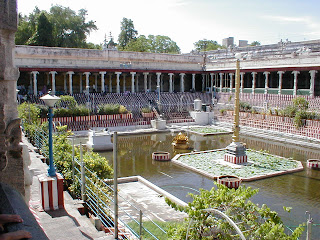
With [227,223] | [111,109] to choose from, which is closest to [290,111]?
[111,109]

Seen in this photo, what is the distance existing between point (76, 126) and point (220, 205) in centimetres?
1876

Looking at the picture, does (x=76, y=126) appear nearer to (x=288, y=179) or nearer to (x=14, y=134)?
(x=288, y=179)

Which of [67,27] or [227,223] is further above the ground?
[67,27]

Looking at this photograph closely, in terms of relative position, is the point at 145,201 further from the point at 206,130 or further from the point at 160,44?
the point at 160,44

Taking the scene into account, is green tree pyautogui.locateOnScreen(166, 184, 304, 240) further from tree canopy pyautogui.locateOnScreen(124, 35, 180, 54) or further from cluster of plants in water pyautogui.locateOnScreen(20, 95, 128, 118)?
tree canopy pyautogui.locateOnScreen(124, 35, 180, 54)

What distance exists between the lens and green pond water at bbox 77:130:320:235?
1014cm

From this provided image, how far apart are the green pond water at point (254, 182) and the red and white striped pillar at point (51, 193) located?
5206 millimetres

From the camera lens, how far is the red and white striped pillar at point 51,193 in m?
5.86

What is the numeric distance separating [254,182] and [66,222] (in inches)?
348

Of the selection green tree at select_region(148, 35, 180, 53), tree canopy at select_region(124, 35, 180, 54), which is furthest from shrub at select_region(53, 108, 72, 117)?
green tree at select_region(148, 35, 180, 53)

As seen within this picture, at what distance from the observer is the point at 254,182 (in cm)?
1229

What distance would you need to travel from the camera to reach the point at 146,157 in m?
15.9

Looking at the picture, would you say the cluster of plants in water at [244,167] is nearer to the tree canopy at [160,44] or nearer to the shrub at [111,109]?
the shrub at [111,109]

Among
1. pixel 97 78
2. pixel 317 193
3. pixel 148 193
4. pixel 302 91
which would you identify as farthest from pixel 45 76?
pixel 317 193
